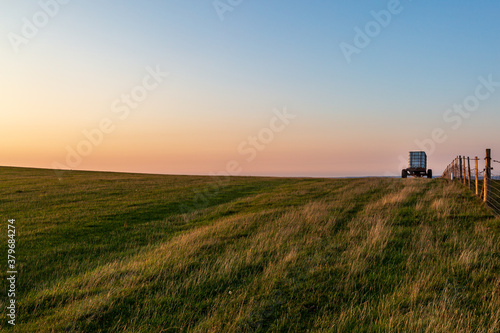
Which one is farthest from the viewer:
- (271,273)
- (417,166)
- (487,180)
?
(417,166)

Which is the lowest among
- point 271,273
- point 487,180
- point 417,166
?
point 271,273

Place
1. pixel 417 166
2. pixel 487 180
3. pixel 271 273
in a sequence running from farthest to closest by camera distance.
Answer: pixel 417 166
pixel 487 180
pixel 271 273

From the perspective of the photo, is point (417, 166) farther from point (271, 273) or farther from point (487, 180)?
point (271, 273)

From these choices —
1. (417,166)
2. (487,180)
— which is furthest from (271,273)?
(417,166)

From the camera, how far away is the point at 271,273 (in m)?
7.96

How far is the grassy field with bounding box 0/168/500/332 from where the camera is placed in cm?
603

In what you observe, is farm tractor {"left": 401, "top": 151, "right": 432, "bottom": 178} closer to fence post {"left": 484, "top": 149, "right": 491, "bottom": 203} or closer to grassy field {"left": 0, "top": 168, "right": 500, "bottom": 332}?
fence post {"left": 484, "top": 149, "right": 491, "bottom": 203}

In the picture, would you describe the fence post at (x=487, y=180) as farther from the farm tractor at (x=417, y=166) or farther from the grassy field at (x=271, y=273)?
the farm tractor at (x=417, y=166)

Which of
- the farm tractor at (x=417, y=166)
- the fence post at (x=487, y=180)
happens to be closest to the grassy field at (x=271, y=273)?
the fence post at (x=487, y=180)

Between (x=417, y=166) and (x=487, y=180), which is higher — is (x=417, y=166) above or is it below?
above

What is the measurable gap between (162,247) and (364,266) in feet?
20.8

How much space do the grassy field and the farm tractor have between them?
31.5m

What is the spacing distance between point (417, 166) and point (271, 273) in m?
44.6

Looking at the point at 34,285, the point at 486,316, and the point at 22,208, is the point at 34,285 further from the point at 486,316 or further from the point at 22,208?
the point at 22,208
